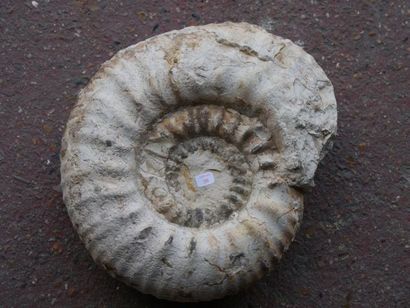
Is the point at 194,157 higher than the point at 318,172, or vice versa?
the point at 194,157

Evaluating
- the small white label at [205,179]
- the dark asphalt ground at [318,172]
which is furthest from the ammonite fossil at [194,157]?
the dark asphalt ground at [318,172]

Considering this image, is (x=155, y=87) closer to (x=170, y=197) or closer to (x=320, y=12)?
(x=170, y=197)

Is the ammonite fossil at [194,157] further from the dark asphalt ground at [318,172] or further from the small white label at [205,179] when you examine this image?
the dark asphalt ground at [318,172]

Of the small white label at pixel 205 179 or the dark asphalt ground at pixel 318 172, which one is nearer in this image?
the small white label at pixel 205 179

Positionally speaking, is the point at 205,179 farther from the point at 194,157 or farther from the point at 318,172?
the point at 318,172

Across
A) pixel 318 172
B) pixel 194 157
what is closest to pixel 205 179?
pixel 194 157

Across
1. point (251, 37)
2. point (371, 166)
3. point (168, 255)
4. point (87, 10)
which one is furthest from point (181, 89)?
point (371, 166)
